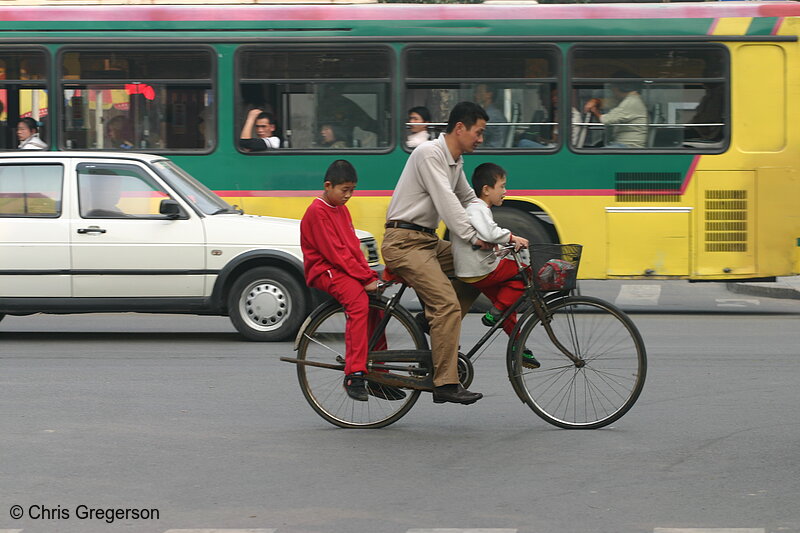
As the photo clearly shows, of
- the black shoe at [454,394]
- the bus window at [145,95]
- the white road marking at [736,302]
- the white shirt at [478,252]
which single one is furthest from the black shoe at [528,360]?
the white road marking at [736,302]

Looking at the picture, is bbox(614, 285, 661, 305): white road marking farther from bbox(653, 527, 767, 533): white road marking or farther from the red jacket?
bbox(653, 527, 767, 533): white road marking

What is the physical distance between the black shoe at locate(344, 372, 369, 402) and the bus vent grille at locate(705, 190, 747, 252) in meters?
6.89

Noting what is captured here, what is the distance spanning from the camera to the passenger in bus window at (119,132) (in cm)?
1372

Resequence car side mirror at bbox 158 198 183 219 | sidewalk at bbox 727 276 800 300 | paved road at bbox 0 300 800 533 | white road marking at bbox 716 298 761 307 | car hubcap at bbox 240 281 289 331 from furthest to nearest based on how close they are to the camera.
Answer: sidewalk at bbox 727 276 800 300 → white road marking at bbox 716 298 761 307 → car hubcap at bbox 240 281 289 331 → car side mirror at bbox 158 198 183 219 → paved road at bbox 0 300 800 533

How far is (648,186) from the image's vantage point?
13.4 m

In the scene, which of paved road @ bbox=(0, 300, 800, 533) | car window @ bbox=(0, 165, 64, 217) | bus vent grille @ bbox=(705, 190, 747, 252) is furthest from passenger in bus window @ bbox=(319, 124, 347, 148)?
paved road @ bbox=(0, 300, 800, 533)

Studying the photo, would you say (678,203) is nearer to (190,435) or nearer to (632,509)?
(190,435)

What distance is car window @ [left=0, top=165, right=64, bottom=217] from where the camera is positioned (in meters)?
11.1

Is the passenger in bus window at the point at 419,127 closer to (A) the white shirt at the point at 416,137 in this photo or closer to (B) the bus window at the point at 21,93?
(A) the white shirt at the point at 416,137

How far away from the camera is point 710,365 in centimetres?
971

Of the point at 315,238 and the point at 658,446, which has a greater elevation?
the point at 315,238

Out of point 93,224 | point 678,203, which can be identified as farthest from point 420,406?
point 678,203

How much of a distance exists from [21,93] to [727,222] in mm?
7114

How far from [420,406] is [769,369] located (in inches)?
113
